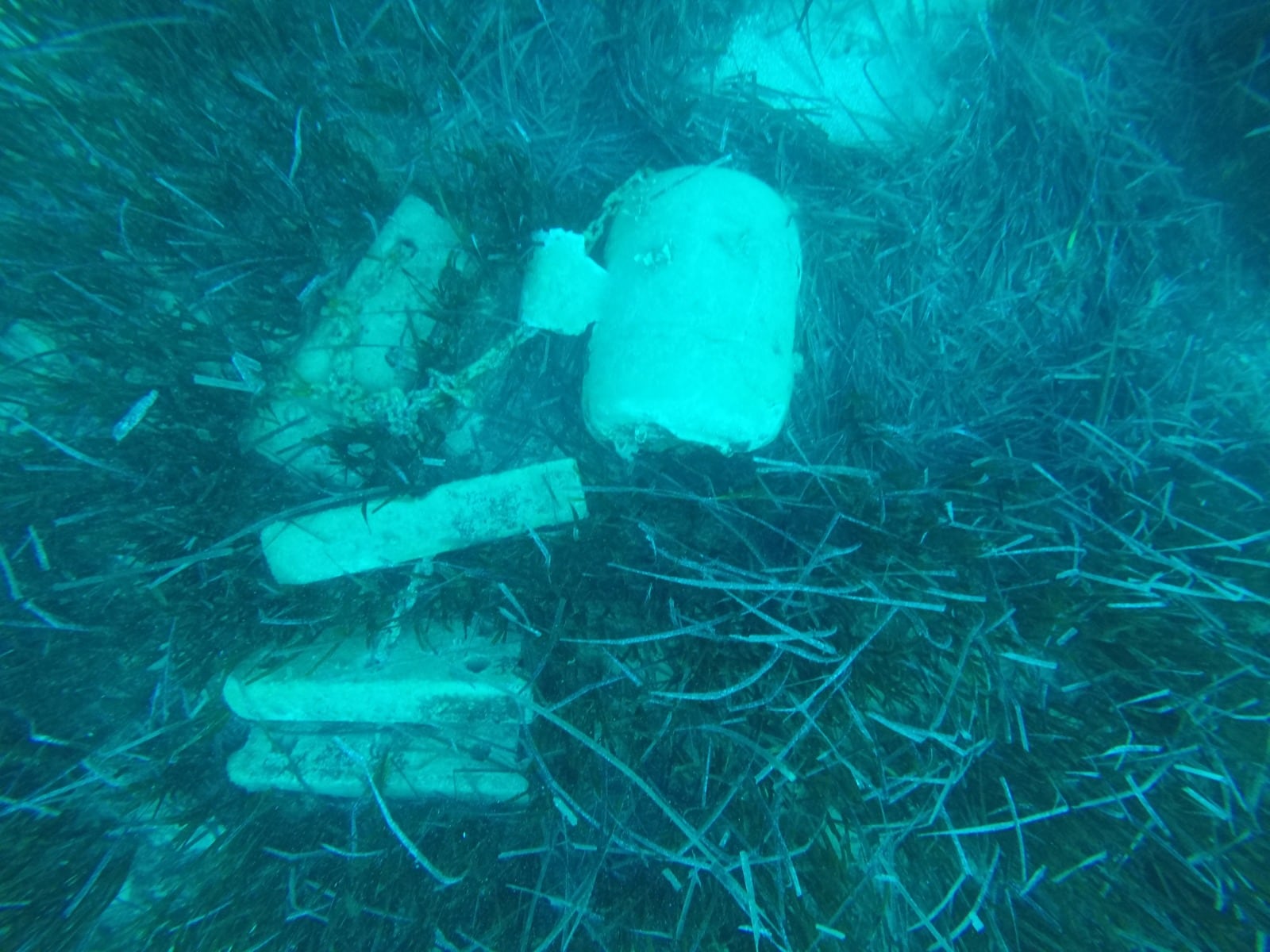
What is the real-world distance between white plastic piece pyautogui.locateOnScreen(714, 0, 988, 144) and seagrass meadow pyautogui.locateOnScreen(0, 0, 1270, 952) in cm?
3

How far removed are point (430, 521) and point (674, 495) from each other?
842 mm

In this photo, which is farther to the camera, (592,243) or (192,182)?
(592,243)

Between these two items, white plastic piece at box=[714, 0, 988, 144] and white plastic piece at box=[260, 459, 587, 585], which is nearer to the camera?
white plastic piece at box=[260, 459, 587, 585]

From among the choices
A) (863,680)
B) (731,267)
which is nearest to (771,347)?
(731,267)

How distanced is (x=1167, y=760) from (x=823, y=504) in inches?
47.2

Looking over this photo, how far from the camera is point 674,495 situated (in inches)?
81.4

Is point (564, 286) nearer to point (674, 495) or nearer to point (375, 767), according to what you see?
point (674, 495)

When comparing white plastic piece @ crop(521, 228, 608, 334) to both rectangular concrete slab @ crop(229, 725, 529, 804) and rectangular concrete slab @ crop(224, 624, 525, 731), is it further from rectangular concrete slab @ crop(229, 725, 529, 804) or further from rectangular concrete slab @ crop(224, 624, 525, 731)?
rectangular concrete slab @ crop(229, 725, 529, 804)

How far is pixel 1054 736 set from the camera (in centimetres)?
194

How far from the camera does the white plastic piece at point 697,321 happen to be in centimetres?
190

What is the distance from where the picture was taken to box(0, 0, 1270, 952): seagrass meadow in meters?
1.92

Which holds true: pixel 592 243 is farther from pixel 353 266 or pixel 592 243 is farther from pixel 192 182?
pixel 192 182

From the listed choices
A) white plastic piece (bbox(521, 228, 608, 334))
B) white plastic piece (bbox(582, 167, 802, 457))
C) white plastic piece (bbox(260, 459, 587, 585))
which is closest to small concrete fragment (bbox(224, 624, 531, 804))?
white plastic piece (bbox(260, 459, 587, 585))

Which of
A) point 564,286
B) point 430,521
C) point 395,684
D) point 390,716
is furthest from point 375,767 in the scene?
point 564,286
